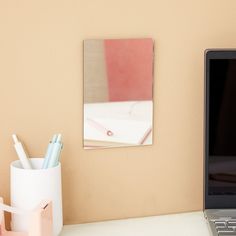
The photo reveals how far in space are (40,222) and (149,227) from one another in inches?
11.1

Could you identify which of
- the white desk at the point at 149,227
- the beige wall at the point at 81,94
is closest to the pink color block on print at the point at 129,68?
the beige wall at the point at 81,94

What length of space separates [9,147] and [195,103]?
0.41 m

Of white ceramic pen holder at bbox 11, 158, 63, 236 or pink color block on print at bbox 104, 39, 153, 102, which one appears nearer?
white ceramic pen holder at bbox 11, 158, 63, 236

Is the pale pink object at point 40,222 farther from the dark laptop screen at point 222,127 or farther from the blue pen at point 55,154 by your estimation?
the dark laptop screen at point 222,127

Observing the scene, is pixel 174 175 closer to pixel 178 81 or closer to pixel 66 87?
pixel 178 81

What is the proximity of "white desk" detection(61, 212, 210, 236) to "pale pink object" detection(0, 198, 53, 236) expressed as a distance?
0.41ft

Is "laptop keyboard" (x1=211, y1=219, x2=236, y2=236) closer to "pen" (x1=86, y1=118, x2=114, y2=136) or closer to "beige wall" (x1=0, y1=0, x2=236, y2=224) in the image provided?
"beige wall" (x1=0, y1=0, x2=236, y2=224)

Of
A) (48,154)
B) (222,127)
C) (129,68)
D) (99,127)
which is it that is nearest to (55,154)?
(48,154)

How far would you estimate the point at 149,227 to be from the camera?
99cm

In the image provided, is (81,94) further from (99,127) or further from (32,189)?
(32,189)

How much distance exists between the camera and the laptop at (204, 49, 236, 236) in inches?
36.8

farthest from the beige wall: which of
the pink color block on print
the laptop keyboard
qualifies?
the laptop keyboard

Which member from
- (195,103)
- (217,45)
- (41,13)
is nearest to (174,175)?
(195,103)

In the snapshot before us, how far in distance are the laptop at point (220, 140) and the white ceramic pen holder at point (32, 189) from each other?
1.00 ft
